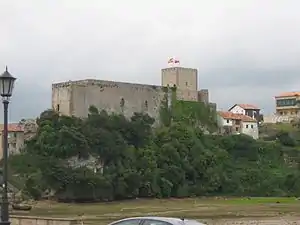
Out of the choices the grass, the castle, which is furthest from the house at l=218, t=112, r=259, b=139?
the grass

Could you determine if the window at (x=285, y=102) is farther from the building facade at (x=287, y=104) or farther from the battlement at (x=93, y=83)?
the battlement at (x=93, y=83)

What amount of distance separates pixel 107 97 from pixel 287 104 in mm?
64944

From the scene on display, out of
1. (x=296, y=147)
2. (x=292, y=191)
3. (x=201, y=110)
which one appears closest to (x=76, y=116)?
(x=201, y=110)

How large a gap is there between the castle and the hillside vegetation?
5.61 ft

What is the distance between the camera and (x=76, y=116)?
83.2 metres

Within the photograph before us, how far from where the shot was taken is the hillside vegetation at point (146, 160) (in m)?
73.6

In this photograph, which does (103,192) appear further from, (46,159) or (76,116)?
(76,116)

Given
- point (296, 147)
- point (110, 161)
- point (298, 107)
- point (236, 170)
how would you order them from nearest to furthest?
point (110, 161)
point (236, 170)
point (296, 147)
point (298, 107)

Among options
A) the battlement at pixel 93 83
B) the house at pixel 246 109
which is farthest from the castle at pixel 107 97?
the house at pixel 246 109

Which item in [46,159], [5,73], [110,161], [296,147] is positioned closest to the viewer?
[5,73]

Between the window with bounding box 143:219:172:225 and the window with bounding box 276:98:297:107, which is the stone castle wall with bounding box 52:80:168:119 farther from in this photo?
the window with bounding box 143:219:172:225

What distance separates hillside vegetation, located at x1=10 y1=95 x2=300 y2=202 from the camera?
241 ft

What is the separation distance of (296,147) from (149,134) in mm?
29355

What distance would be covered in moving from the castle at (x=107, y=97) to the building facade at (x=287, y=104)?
153ft
